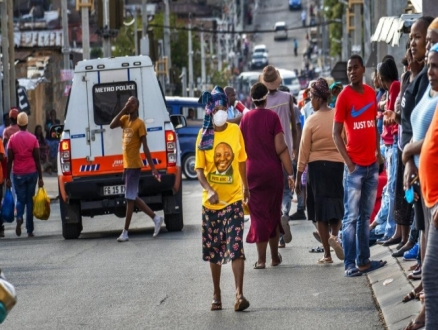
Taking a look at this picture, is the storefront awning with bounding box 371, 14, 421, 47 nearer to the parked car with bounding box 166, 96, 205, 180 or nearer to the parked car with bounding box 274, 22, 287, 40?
the parked car with bounding box 166, 96, 205, 180

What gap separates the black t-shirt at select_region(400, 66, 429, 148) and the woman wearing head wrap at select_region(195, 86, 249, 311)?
5.99 feet

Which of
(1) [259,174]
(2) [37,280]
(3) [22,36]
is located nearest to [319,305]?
(1) [259,174]

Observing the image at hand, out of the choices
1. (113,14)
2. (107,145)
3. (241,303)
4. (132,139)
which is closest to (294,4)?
(113,14)

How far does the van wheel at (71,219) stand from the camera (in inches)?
756

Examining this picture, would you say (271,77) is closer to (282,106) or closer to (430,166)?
(282,106)

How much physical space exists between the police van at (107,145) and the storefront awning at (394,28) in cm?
320

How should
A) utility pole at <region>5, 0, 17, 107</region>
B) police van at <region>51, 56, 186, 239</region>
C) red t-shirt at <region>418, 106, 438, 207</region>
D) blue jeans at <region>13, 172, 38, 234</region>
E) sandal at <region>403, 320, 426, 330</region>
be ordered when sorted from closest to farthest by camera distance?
red t-shirt at <region>418, 106, 438, 207</region>, sandal at <region>403, 320, 426, 330</region>, police van at <region>51, 56, 186, 239</region>, blue jeans at <region>13, 172, 38, 234</region>, utility pole at <region>5, 0, 17, 107</region>

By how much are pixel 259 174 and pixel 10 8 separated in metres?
25.0

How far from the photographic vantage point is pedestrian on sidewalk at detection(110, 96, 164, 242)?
1819 cm

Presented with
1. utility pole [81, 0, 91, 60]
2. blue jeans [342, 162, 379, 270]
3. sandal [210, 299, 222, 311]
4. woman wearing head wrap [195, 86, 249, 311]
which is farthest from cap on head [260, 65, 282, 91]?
utility pole [81, 0, 91, 60]

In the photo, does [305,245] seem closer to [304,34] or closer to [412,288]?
[412,288]

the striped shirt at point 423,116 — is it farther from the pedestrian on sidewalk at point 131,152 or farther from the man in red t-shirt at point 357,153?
the pedestrian on sidewalk at point 131,152

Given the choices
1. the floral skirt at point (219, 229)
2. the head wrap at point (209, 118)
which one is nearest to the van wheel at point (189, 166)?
the head wrap at point (209, 118)

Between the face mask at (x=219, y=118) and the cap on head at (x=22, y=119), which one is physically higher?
the face mask at (x=219, y=118)
